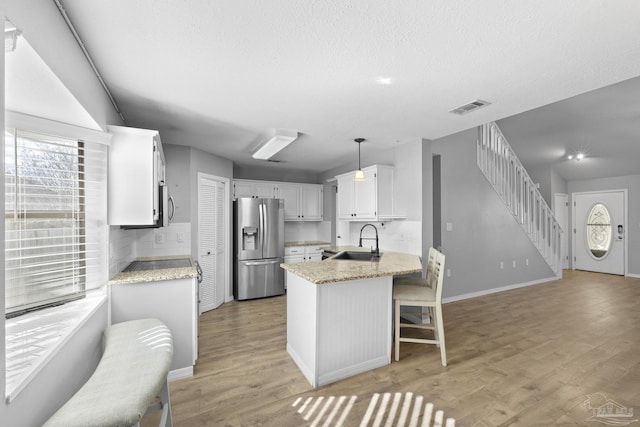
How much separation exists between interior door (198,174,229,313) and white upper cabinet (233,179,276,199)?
0.38 meters

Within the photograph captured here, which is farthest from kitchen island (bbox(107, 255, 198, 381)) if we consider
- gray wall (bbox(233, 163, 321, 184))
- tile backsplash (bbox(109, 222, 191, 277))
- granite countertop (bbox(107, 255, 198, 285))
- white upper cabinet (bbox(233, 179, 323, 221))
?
gray wall (bbox(233, 163, 321, 184))

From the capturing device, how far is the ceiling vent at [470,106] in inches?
101

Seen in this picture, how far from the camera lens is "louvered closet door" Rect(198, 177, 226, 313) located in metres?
4.15

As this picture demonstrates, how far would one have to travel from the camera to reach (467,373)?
2496mm

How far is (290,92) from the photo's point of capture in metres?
2.38

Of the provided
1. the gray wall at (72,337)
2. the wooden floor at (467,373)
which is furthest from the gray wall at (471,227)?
the gray wall at (72,337)

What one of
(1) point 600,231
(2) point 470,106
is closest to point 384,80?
(2) point 470,106

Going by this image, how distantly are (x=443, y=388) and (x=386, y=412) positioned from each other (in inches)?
23.3

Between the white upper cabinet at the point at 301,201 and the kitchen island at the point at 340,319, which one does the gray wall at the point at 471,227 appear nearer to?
the kitchen island at the point at 340,319

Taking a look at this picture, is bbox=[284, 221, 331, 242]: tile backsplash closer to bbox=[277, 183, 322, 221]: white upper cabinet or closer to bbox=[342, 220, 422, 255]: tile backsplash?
bbox=[277, 183, 322, 221]: white upper cabinet

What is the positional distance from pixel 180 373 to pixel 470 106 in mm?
3559

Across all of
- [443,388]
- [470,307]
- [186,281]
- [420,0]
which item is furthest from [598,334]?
[186,281]

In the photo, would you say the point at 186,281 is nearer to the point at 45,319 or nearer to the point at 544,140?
the point at 45,319

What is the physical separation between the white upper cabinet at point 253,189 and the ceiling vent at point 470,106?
11.7 ft
